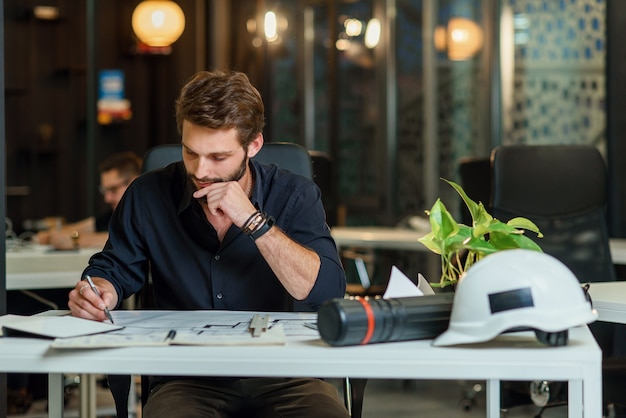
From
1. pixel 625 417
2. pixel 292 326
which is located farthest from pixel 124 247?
pixel 625 417

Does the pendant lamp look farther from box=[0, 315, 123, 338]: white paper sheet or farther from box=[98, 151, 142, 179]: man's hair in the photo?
box=[0, 315, 123, 338]: white paper sheet

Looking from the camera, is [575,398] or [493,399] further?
[493,399]

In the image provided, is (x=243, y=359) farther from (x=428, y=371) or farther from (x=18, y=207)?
(x=18, y=207)

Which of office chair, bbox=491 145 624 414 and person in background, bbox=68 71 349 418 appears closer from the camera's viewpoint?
person in background, bbox=68 71 349 418

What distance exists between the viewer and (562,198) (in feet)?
11.0

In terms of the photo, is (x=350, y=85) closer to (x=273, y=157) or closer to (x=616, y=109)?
(x=616, y=109)

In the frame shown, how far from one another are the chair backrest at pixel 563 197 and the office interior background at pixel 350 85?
51.3 inches

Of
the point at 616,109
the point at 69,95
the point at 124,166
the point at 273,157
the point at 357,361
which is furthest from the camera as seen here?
the point at 69,95

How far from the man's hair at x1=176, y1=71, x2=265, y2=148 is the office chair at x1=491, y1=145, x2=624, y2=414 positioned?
1.29 metres

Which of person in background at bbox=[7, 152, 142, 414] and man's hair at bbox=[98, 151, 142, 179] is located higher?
man's hair at bbox=[98, 151, 142, 179]

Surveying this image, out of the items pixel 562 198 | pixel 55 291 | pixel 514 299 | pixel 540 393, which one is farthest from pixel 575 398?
pixel 55 291

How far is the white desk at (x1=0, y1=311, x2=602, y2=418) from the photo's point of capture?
1458mm

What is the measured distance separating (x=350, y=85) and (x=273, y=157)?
4999mm

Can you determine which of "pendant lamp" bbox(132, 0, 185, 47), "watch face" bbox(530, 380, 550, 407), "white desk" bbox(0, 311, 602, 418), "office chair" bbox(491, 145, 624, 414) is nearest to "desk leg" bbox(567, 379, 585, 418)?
"white desk" bbox(0, 311, 602, 418)
